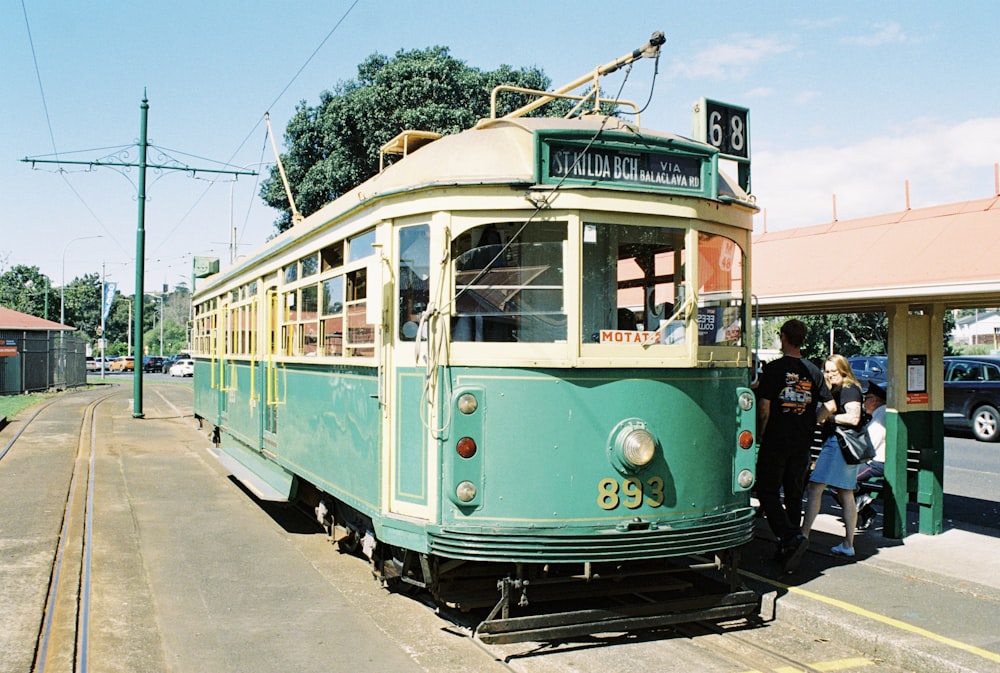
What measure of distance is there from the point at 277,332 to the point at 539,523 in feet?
15.0

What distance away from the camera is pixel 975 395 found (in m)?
18.2

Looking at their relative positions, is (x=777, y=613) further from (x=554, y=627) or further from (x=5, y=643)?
(x=5, y=643)

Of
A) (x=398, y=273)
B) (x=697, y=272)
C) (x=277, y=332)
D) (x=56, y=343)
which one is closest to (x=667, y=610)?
(x=697, y=272)

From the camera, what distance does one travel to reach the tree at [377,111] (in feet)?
84.6

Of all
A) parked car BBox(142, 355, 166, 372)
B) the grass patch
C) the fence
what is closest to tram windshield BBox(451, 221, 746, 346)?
the grass patch

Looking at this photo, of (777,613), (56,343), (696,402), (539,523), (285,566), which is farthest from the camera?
(56,343)

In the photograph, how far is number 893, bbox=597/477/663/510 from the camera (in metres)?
5.28

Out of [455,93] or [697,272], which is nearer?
[697,272]

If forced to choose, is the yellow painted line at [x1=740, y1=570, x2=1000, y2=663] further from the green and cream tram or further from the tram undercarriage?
the green and cream tram

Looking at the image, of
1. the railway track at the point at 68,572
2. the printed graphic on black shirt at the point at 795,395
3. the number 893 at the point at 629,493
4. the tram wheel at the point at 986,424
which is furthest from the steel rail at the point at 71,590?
the tram wheel at the point at 986,424

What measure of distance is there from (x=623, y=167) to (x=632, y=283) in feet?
2.47

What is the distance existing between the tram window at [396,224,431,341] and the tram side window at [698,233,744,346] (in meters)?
1.70

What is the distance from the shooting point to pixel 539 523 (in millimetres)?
5207

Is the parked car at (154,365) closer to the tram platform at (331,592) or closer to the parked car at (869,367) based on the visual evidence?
the parked car at (869,367)
